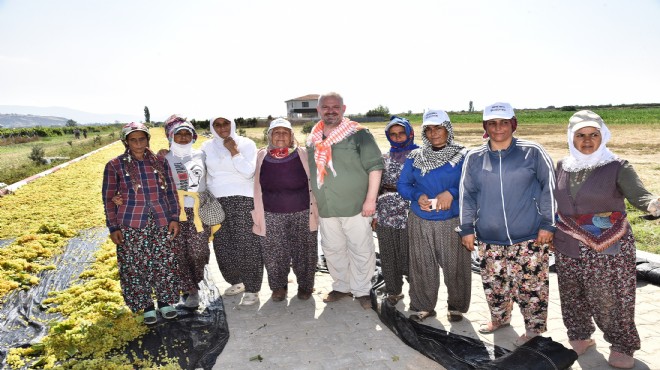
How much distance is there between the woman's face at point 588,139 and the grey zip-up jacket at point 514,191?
0.21 meters

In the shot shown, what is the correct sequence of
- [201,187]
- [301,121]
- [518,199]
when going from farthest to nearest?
[301,121] < [201,187] < [518,199]

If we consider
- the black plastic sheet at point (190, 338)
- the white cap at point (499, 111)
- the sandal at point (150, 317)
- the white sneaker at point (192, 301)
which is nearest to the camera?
the white cap at point (499, 111)

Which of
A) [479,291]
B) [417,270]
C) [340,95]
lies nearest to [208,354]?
[417,270]

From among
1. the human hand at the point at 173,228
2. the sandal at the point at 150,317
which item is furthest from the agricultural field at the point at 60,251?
the human hand at the point at 173,228

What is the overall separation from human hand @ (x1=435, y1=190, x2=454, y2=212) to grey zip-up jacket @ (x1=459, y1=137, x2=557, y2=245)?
22 centimetres

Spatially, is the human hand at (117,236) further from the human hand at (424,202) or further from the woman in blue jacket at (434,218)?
the human hand at (424,202)

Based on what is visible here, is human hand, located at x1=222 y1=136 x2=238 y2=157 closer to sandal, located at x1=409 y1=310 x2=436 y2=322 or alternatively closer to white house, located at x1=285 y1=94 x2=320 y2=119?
sandal, located at x1=409 y1=310 x2=436 y2=322

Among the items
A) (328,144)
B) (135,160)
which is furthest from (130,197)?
(328,144)

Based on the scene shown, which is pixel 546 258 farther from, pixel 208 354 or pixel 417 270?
pixel 208 354

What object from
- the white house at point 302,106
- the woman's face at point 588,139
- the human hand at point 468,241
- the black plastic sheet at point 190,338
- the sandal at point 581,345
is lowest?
the black plastic sheet at point 190,338

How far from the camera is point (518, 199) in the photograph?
299 centimetres

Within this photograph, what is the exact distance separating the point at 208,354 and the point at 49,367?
1.12m

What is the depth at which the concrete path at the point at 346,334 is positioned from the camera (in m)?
3.10

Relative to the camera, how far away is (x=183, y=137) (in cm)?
380
